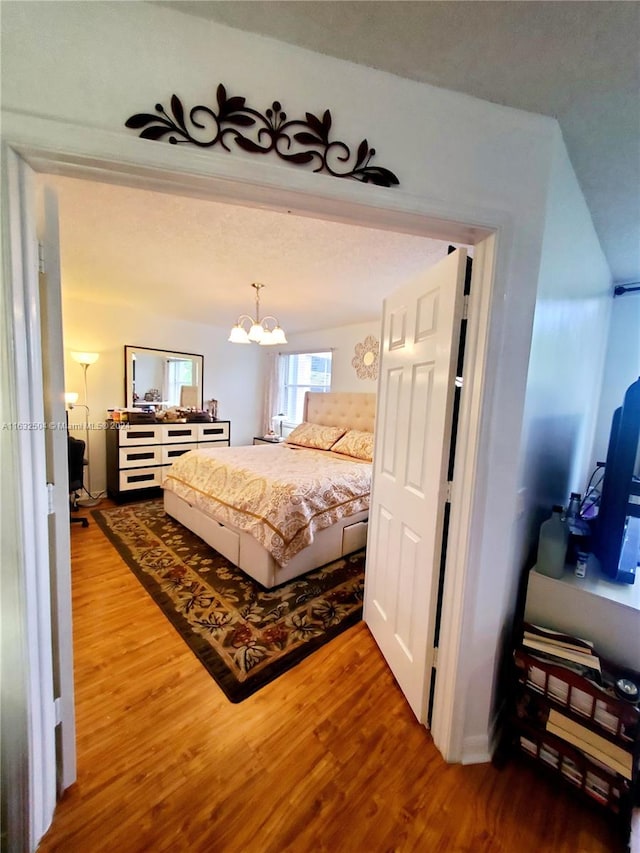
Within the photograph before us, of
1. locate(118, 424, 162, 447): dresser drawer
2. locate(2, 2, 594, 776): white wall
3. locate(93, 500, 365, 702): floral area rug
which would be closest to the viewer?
locate(2, 2, 594, 776): white wall

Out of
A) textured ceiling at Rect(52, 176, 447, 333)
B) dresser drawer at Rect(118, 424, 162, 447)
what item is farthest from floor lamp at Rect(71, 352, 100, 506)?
textured ceiling at Rect(52, 176, 447, 333)

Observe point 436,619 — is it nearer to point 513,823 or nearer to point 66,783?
point 513,823

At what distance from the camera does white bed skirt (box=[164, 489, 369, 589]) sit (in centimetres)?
228

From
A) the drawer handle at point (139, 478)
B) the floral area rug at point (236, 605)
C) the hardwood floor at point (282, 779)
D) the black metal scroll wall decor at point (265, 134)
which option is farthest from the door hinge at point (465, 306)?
the drawer handle at point (139, 478)

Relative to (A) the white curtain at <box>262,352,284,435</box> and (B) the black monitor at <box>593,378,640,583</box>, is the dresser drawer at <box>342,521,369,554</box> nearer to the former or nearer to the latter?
(B) the black monitor at <box>593,378,640,583</box>

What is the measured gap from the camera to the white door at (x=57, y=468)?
3.12 ft

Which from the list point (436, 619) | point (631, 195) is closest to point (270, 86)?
point (631, 195)

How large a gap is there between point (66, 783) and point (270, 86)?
2.38 metres

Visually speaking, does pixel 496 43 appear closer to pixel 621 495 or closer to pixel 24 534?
pixel 621 495

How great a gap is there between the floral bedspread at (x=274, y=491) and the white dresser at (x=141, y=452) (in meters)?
0.80

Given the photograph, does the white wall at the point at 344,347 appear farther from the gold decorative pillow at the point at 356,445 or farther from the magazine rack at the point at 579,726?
the magazine rack at the point at 579,726

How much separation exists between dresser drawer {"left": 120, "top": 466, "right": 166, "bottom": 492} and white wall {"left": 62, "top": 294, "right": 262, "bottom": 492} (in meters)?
0.48

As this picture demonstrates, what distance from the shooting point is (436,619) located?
1.36 m

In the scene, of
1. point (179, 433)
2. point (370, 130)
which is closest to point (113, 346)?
point (179, 433)
